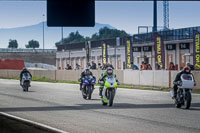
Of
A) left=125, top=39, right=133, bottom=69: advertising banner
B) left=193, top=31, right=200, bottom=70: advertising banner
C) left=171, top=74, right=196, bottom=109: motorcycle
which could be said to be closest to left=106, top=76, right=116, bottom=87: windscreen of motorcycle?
left=171, top=74, right=196, bottom=109: motorcycle

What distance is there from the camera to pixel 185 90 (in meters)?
17.1

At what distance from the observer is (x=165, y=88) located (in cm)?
3109

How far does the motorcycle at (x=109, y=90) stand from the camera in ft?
60.7

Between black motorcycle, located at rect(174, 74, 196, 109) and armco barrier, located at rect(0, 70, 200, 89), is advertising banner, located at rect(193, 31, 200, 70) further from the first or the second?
black motorcycle, located at rect(174, 74, 196, 109)

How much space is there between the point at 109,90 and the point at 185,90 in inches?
118

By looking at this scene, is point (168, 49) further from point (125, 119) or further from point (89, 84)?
point (125, 119)

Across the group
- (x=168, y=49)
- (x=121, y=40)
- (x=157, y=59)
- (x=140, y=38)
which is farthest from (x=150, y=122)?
(x=121, y=40)

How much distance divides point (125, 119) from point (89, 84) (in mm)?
8729

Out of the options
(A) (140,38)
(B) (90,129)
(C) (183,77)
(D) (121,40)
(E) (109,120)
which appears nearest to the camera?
(B) (90,129)

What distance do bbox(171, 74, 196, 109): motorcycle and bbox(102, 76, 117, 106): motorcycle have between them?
8.13 feet

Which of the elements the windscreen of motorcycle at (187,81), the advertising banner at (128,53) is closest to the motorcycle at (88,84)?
the windscreen of motorcycle at (187,81)

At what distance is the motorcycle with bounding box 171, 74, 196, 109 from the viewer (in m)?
16.8

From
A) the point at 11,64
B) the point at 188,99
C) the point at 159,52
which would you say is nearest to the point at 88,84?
the point at 188,99

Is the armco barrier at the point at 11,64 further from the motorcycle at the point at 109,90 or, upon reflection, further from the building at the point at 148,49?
the motorcycle at the point at 109,90
